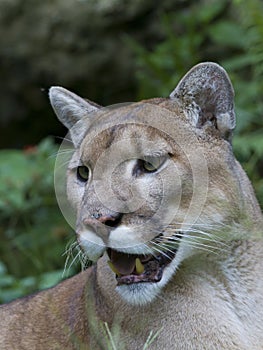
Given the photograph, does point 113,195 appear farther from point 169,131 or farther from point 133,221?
point 169,131

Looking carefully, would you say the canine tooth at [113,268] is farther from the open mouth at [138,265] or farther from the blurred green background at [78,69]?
the blurred green background at [78,69]

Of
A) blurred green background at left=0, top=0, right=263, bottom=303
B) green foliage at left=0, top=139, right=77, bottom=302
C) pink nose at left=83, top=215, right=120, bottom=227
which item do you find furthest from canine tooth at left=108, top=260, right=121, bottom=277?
blurred green background at left=0, top=0, right=263, bottom=303

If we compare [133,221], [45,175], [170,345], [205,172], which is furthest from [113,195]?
[45,175]

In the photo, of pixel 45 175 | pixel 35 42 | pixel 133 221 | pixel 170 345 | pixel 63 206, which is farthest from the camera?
pixel 35 42

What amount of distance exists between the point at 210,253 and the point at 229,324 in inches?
12.4

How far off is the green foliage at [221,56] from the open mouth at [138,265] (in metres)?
2.50

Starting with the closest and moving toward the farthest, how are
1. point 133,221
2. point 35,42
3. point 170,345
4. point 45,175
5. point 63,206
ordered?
point 133,221 < point 170,345 < point 63,206 < point 45,175 < point 35,42

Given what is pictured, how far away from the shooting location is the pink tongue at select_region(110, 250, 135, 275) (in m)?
3.63

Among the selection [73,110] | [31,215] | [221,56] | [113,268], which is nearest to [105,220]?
[113,268]

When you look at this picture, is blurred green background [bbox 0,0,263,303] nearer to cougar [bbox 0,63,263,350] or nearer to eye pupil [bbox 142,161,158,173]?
cougar [bbox 0,63,263,350]

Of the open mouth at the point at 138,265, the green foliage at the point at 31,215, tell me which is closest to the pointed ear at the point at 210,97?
the open mouth at the point at 138,265

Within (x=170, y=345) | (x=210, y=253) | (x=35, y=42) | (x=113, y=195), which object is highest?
(x=35, y=42)

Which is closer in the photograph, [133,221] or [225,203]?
[133,221]

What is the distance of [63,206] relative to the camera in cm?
447
